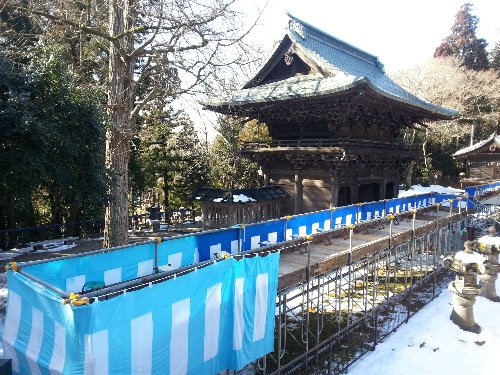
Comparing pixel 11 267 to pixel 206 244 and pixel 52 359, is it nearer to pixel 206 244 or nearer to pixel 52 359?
pixel 52 359

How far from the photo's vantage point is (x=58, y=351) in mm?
3984

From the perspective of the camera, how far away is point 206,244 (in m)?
7.11

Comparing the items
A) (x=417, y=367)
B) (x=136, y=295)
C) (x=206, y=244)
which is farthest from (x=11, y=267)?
(x=417, y=367)

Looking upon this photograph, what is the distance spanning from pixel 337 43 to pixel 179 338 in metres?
19.9

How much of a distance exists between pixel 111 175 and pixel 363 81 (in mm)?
9442

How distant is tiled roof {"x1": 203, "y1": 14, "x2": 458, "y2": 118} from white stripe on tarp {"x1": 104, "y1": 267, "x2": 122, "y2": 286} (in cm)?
785

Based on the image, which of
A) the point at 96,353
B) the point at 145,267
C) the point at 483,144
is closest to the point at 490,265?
the point at 145,267

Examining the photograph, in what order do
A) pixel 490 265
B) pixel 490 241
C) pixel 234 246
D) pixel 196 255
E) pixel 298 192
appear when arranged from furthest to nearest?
pixel 298 192, pixel 490 241, pixel 490 265, pixel 234 246, pixel 196 255

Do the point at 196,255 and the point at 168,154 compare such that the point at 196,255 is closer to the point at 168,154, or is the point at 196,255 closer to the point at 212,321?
the point at 212,321

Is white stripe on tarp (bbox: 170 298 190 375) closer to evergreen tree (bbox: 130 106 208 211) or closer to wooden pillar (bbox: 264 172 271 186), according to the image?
wooden pillar (bbox: 264 172 271 186)

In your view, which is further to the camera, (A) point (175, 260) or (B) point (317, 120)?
(B) point (317, 120)

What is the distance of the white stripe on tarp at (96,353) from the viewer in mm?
3711

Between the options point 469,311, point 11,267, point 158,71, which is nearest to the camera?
point 11,267

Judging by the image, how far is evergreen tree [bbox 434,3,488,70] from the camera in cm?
4953
